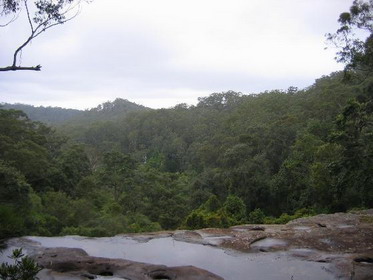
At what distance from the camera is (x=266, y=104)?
5178 cm

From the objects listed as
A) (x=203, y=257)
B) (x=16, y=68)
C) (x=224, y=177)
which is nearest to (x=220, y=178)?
(x=224, y=177)

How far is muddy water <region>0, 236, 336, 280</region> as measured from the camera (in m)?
8.91

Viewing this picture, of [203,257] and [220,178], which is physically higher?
[203,257]

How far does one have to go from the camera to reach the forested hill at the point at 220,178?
16469 mm

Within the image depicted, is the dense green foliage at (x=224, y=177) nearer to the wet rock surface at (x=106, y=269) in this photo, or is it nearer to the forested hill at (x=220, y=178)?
the forested hill at (x=220, y=178)

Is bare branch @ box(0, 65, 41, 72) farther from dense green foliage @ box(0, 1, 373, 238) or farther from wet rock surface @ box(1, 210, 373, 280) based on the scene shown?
dense green foliage @ box(0, 1, 373, 238)

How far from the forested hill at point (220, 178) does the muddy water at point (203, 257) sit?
2867mm

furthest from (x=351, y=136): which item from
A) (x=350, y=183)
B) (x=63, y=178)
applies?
(x=63, y=178)

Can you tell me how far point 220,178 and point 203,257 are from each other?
24.2m

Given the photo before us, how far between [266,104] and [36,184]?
33.3m

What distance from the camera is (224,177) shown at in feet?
111

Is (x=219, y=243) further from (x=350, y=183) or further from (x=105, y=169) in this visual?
(x=105, y=169)

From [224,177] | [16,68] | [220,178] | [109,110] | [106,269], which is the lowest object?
[220,178]

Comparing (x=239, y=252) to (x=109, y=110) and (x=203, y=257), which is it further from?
(x=109, y=110)
